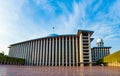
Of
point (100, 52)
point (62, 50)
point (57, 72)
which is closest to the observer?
point (57, 72)

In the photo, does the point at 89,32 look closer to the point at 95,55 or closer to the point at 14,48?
the point at 95,55

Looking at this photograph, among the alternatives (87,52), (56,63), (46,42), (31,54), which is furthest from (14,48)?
(87,52)

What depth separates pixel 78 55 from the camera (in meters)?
77.4

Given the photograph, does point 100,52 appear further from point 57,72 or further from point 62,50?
point 57,72

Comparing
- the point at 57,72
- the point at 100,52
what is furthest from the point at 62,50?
the point at 57,72

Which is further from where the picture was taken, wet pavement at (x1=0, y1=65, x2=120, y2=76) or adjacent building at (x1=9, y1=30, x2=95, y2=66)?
adjacent building at (x1=9, y1=30, x2=95, y2=66)

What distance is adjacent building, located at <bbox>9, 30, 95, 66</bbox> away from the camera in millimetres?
72375

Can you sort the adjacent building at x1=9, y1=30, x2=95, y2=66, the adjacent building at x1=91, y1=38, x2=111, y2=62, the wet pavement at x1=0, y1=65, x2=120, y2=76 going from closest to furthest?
the wet pavement at x1=0, y1=65, x2=120, y2=76 < the adjacent building at x1=9, y1=30, x2=95, y2=66 < the adjacent building at x1=91, y1=38, x2=111, y2=62

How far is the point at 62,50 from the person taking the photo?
261 feet

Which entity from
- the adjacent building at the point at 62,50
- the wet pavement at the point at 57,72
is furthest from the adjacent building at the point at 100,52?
the wet pavement at the point at 57,72

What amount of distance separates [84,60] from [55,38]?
2119cm

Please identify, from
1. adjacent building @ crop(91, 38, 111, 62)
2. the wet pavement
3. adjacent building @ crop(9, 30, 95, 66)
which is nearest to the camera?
the wet pavement

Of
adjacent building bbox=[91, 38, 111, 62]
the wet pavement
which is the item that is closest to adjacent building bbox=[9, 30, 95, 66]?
adjacent building bbox=[91, 38, 111, 62]

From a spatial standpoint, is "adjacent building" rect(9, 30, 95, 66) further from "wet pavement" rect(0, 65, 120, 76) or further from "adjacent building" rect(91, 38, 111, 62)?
"wet pavement" rect(0, 65, 120, 76)
